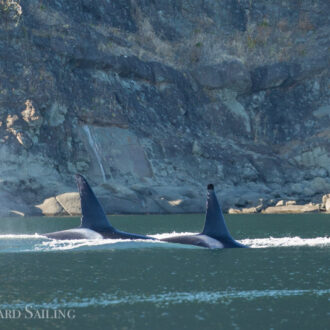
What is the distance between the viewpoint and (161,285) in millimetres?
24031

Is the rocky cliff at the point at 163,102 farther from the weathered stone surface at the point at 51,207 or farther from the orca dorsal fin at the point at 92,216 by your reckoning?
the orca dorsal fin at the point at 92,216

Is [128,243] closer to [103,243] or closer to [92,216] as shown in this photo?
[103,243]

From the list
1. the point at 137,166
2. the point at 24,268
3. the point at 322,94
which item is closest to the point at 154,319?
the point at 24,268

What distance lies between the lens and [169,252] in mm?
33938

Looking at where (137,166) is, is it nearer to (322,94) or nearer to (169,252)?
(322,94)

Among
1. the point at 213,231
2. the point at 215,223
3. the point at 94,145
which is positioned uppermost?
the point at 94,145

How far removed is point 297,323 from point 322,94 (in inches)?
3467

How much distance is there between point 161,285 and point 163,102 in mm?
71750

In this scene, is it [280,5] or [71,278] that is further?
[280,5]

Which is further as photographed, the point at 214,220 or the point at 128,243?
the point at 128,243

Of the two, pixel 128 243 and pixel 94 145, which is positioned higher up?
pixel 94 145

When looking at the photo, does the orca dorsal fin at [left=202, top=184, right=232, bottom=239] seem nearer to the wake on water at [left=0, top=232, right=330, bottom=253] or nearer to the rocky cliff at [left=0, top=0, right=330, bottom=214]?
the wake on water at [left=0, top=232, right=330, bottom=253]

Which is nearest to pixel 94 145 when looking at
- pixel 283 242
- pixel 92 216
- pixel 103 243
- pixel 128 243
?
pixel 92 216

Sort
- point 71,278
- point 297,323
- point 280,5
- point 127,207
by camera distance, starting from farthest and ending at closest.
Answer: point 280,5 → point 127,207 → point 71,278 → point 297,323
